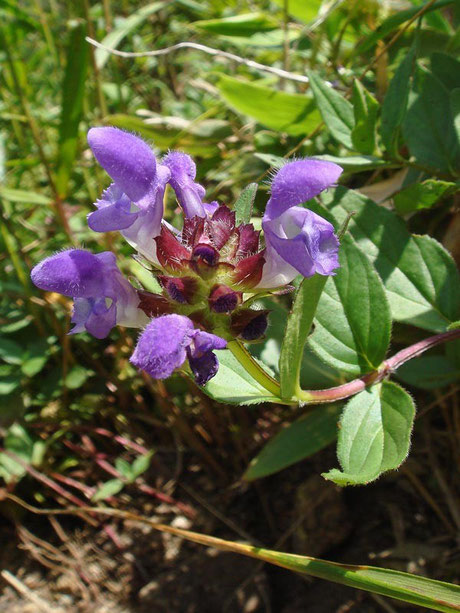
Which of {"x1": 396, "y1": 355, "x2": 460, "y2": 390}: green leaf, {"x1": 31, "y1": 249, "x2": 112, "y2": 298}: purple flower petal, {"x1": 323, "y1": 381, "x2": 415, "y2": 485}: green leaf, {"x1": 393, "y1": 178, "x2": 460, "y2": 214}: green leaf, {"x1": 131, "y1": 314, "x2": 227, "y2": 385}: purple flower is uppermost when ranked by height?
{"x1": 31, "y1": 249, "x2": 112, "y2": 298}: purple flower petal

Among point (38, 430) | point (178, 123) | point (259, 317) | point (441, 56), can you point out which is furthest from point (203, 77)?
point (259, 317)

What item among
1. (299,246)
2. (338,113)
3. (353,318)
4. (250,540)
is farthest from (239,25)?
(250,540)

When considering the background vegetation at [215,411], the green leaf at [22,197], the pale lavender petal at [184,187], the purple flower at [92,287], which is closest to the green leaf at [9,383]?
the background vegetation at [215,411]

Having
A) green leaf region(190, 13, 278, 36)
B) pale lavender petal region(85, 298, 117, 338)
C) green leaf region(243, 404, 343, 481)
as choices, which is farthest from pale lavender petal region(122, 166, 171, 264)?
green leaf region(190, 13, 278, 36)

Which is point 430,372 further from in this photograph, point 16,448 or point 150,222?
point 16,448

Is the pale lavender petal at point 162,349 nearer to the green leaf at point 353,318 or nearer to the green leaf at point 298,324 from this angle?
the green leaf at point 298,324

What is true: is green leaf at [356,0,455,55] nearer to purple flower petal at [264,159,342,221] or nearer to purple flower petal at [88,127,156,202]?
purple flower petal at [264,159,342,221]
